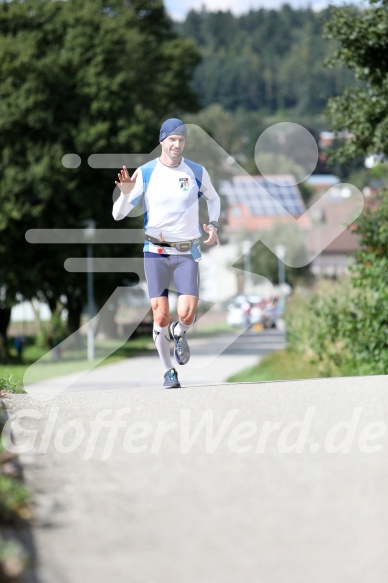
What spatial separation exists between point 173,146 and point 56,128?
109ft

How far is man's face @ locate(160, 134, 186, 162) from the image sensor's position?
10000 mm

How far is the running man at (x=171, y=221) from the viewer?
33.2 feet

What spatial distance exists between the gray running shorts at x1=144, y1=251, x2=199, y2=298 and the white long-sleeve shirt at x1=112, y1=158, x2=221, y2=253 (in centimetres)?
15

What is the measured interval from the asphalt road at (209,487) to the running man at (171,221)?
160cm

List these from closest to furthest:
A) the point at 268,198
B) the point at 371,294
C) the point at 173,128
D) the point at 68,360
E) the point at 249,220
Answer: the point at 173,128
the point at 371,294
the point at 68,360
the point at 249,220
the point at 268,198

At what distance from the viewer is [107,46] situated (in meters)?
45.3

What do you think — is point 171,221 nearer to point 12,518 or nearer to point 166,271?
point 166,271

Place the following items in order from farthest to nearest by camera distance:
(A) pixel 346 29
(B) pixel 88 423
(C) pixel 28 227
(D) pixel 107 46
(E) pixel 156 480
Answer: (D) pixel 107 46 < (C) pixel 28 227 < (A) pixel 346 29 < (B) pixel 88 423 < (E) pixel 156 480

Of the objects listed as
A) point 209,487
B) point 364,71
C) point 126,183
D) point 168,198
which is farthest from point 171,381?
point 364,71

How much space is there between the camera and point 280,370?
2756 centimetres

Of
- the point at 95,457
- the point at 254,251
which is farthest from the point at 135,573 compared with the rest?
the point at 254,251

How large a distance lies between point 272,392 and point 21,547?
4.56m

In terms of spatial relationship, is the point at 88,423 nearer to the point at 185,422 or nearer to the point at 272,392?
the point at 185,422

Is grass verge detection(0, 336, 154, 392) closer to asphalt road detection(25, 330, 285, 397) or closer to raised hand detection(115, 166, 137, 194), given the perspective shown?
asphalt road detection(25, 330, 285, 397)
